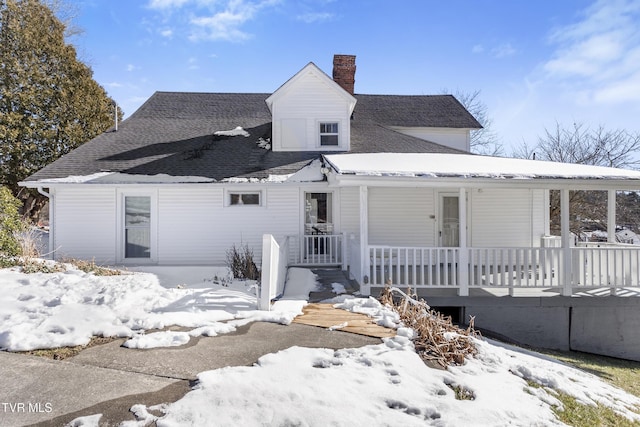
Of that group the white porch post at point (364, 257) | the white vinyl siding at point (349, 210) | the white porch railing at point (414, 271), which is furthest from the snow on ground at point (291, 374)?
the white vinyl siding at point (349, 210)

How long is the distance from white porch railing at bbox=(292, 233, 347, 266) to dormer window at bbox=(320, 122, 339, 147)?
11.1 feet

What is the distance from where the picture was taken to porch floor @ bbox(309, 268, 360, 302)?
7.15 metres

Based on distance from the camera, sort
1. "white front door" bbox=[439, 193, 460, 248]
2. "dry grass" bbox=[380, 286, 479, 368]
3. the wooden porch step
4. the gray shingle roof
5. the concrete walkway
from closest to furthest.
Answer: the concrete walkway
"dry grass" bbox=[380, 286, 479, 368]
the wooden porch step
the gray shingle roof
"white front door" bbox=[439, 193, 460, 248]

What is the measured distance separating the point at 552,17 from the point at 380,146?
7611 millimetres

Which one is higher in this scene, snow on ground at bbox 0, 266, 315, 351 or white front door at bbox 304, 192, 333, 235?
white front door at bbox 304, 192, 333, 235

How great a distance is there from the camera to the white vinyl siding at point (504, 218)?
1122 centimetres

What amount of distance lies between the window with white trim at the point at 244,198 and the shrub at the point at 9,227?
197 inches

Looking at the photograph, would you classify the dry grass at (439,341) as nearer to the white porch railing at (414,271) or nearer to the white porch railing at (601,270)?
the white porch railing at (414,271)

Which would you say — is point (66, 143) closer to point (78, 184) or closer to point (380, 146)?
point (78, 184)

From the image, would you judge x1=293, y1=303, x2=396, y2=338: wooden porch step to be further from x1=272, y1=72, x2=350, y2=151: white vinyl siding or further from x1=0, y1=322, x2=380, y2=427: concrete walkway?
x1=272, y1=72, x2=350, y2=151: white vinyl siding

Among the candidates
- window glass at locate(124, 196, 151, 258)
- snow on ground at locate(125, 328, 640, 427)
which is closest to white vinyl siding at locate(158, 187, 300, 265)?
window glass at locate(124, 196, 151, 258)

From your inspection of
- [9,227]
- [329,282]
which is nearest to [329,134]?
[329,282]

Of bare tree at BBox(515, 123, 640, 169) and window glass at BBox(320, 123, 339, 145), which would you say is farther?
bare tree at BBox(515, 123, 640, 169)

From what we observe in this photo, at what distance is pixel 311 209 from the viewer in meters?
10.9
